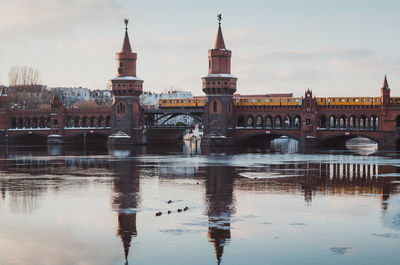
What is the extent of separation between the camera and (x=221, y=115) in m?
107

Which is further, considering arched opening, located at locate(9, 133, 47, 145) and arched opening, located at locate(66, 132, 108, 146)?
arched opening, located at locate(9, 133, 47, 145)

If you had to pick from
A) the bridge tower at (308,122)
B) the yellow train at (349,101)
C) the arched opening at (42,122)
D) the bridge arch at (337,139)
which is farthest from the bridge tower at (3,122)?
the bridge arch at (337,139)

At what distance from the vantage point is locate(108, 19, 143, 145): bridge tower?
111 meters

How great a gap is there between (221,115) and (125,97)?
18.6 meters

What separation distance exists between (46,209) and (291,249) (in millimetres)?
14183

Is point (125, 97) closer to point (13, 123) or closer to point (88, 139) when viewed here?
point (88, 139)

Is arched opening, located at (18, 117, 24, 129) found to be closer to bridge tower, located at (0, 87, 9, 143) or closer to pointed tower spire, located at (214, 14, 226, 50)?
bridge tower, located at (0, 87, 9, 143)

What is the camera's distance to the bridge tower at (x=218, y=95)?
105 metres

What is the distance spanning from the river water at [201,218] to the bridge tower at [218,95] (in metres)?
56.6

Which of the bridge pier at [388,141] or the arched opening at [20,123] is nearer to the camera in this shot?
→ the bridge pier at [388,141]

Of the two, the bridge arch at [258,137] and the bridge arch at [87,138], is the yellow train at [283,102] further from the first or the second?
the bridge arch at [87,138]

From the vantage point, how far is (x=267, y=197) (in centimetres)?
3569

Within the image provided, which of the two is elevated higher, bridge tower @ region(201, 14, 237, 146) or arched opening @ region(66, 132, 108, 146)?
bridge tower @ region(201, 14, 237, 146)

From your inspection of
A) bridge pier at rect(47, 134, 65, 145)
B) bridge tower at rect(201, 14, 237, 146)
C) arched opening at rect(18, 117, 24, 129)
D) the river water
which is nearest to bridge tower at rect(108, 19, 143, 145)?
bridge pier at rect(47, 134, 65, 145)
